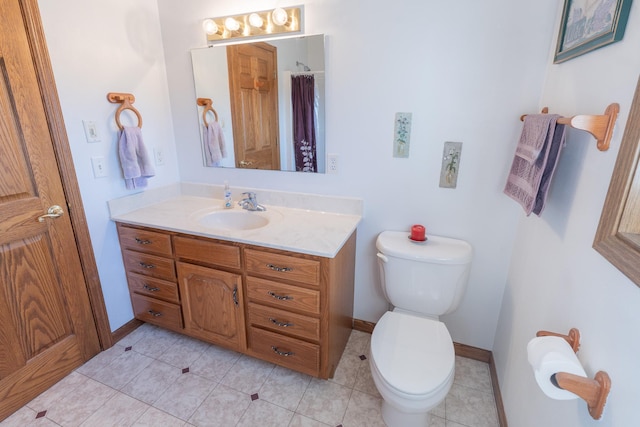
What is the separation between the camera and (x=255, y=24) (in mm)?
1703

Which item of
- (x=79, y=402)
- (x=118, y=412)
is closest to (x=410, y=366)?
(x=118, y=412)

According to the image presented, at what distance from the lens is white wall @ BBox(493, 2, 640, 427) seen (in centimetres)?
69

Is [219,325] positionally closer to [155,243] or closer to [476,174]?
[155,243]

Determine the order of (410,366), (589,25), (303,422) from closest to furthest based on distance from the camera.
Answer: (589,25), (410,366), (303,422)

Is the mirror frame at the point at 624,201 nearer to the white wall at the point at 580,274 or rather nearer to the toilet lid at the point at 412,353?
the white wall at the point at 580,274

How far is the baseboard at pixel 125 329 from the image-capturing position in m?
1.94

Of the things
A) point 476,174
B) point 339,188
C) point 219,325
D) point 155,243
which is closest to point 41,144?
point 155,243

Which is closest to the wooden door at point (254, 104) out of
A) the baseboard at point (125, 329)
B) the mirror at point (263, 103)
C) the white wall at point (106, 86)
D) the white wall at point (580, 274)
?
the mirror at point (263, 103)

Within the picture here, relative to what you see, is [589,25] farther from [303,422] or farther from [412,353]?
[303,422]

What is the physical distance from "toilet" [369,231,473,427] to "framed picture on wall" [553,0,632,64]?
91cm

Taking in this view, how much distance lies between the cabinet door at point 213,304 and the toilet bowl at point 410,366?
75cm

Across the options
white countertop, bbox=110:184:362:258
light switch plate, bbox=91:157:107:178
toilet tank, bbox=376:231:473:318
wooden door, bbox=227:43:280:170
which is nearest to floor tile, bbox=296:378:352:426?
toilet tank, bbox=376:231:473:318

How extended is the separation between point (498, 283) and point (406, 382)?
2.77ft

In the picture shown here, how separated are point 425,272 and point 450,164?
57 cm
